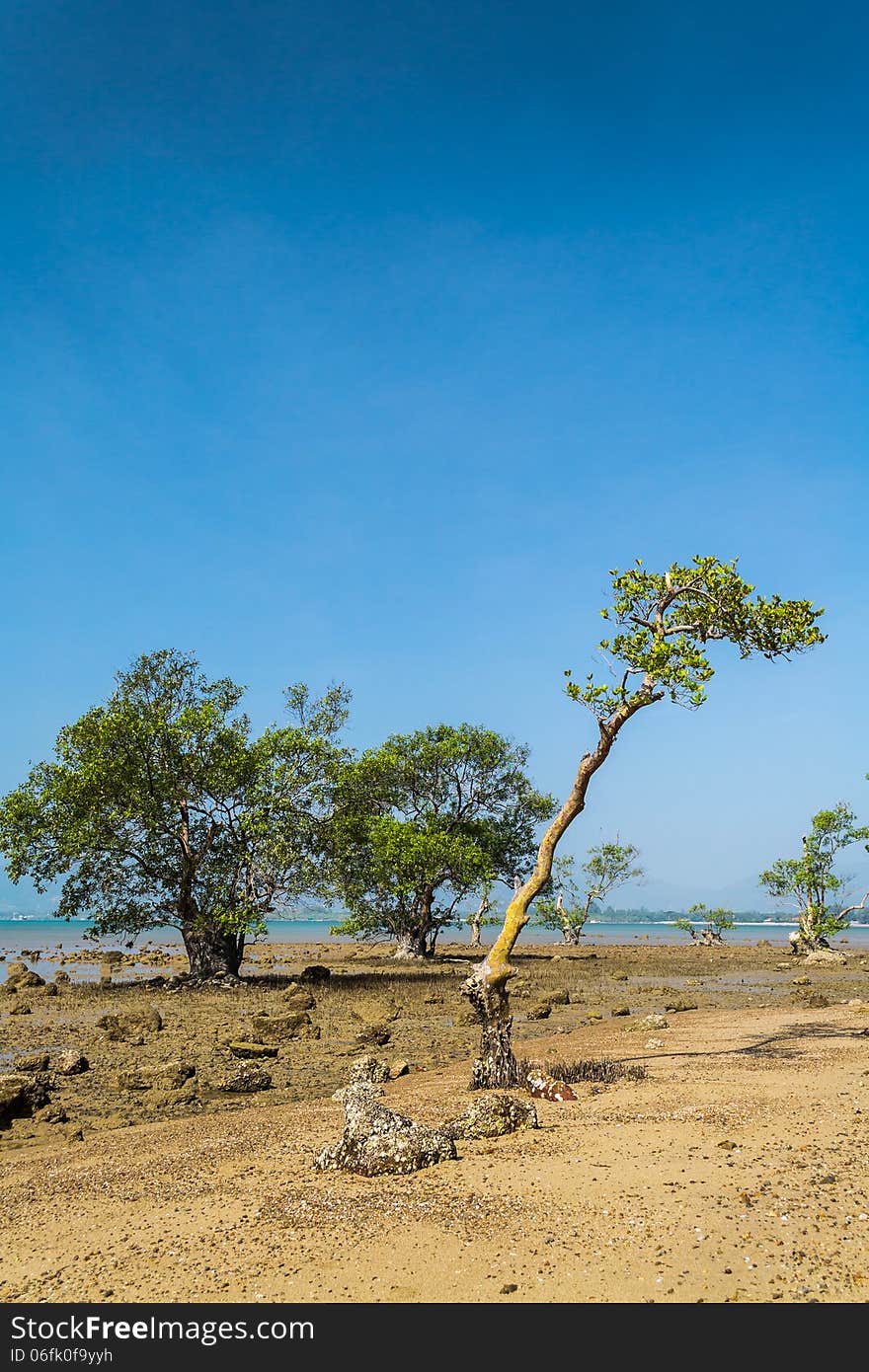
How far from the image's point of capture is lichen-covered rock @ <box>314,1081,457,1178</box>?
8.84 meters

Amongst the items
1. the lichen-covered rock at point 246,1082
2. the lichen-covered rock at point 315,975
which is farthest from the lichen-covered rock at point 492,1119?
the lichen-covered rock at point 315,975

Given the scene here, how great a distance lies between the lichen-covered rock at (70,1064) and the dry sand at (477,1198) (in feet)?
2.68

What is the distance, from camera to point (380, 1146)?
893 centimetres

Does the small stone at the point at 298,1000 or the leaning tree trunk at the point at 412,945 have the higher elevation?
the small stone at the point at 298,1000

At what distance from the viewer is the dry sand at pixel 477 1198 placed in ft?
21.0

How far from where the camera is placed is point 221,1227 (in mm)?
7578

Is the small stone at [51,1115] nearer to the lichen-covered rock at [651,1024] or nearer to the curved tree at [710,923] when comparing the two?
the lichen-covered rock at [651,1024]

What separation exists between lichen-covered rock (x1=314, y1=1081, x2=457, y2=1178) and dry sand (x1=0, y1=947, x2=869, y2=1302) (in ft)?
0.66

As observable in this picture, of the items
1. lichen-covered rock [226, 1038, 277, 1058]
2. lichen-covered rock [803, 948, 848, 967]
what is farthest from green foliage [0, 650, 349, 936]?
lichen-covered rock [803, 948, 848, 967]

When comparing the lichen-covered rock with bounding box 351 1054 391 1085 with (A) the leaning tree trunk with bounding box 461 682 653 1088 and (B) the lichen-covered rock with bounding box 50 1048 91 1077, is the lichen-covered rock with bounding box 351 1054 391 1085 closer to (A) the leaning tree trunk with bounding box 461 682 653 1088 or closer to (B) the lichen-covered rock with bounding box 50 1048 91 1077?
(A) the leaning tree trunk with bounding box 461 682 653 1088

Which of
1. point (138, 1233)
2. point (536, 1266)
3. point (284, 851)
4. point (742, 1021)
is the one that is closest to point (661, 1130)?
point (536, 1266)
